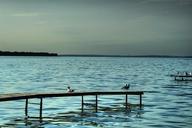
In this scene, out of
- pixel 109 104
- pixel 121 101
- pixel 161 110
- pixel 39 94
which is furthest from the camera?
pixel 121 101

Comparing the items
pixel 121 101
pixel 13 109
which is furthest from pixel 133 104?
pixel 13 109

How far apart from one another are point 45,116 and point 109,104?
10124 millimetres

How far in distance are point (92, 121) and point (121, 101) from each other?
46.5ft

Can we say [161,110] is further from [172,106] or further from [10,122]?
[10,122]

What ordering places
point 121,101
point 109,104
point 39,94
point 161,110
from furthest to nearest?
1. point 121,101
2. point 109,104
3. point 161,110
4. point 39,94

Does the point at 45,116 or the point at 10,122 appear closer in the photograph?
the point at 10,122

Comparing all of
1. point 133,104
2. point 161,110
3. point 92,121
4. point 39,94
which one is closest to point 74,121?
point 92,121

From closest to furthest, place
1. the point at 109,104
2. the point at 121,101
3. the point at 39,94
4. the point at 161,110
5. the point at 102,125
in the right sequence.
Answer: the point at 102,125, the point at 39,94, the point at 161,110, the point at 109,104, the point at 121,101

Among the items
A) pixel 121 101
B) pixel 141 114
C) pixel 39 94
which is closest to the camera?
pixel 39 94

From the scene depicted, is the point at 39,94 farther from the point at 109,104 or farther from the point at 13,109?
the point at 109,104

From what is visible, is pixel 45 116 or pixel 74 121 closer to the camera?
pixel 74 121

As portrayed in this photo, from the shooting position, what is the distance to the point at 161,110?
38375mm

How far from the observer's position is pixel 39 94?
32.0 m

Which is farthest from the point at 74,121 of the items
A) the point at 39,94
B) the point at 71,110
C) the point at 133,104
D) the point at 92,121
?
the point at 133,104
